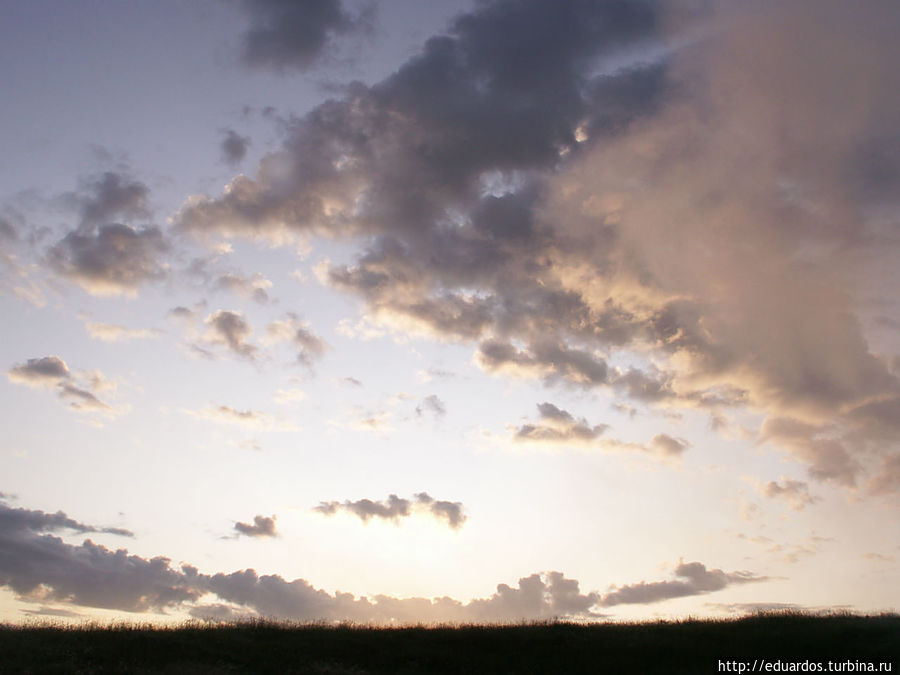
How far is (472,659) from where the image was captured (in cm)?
3000

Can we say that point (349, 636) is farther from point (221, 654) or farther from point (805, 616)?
point (805, 616)

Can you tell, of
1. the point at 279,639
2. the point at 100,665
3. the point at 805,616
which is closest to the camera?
the point at 100,665

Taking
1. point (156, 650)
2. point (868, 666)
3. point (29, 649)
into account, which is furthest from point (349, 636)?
point (868, 666)

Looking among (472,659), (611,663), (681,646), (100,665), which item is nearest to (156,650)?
(100,665)

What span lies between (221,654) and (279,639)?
382 cm

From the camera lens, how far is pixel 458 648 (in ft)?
103

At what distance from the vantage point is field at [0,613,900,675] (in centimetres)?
2722

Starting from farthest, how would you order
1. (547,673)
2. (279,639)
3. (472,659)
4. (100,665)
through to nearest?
(279,639) < (472,659) < (547,673) < (100,665)

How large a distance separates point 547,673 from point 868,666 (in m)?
12.9

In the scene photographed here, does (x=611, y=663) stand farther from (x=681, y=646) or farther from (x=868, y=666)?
(x=868, y=666)

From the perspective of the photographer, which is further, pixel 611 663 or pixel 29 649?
pixel 611 663

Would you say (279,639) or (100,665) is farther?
(279,639)

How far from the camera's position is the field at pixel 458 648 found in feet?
89.3

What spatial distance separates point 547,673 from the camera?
28.0 meters
